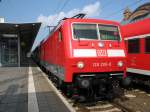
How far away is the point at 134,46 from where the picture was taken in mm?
12805

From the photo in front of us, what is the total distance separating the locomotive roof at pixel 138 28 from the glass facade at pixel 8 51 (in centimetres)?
2328

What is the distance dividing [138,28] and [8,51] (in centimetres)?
2640

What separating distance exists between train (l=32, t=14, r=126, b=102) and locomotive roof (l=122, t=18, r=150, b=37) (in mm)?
2231

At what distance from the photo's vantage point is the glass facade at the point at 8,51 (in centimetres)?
3488

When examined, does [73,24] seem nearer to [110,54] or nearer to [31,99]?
[110,54]

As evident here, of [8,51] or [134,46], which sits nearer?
[134,46]

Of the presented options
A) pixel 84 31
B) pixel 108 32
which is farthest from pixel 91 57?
pixel 108 32

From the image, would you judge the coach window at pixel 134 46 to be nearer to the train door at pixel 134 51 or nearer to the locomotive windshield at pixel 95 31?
the train door at pixel 134 51

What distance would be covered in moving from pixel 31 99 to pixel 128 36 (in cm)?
570

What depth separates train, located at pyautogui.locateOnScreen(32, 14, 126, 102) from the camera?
8953 mm

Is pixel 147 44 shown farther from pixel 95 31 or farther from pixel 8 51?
pixel 8 51

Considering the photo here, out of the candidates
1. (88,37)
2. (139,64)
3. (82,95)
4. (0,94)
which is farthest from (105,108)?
(0,94)

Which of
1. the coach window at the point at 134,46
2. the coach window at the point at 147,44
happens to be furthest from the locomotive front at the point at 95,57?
the coach window at the point at 134,46

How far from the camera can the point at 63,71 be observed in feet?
30.7
